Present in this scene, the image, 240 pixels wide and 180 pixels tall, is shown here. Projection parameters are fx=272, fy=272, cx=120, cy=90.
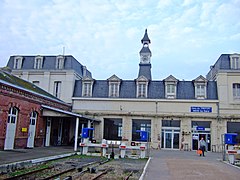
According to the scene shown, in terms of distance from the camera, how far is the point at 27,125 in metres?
18.6

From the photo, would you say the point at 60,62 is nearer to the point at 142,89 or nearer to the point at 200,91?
the point at 142,89

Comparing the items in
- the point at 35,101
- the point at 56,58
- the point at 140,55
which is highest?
the point at 140,55

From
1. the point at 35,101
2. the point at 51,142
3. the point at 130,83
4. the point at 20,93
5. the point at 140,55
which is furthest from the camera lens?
the point at 140,55

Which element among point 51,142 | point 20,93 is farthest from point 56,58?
point 20,93

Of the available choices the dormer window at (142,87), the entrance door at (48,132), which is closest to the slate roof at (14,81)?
the entrance door at (48,132)

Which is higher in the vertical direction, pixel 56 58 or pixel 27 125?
pixel 56 58

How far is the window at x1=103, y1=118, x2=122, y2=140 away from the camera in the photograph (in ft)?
87.6

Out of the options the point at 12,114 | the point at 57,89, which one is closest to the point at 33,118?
the point at 12,114

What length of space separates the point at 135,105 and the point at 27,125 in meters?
11.2

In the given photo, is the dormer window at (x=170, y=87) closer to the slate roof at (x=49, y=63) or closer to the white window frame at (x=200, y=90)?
the white window frame at (x=200, y=90)

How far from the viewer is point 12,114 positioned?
17141 mm

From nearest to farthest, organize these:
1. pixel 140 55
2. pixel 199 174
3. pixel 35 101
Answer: pixel 199 174 < pixel 35 101 < pixel 140 55

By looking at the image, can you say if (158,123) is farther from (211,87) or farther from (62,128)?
(62,128)

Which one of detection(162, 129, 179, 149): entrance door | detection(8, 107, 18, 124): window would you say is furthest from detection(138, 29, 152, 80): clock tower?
detection(8, 107, 18, 124): window
